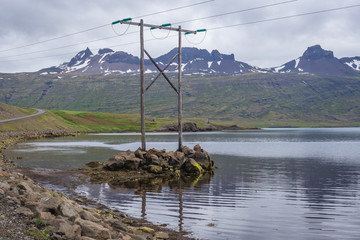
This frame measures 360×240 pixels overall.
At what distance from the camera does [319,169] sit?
43156 millimetres

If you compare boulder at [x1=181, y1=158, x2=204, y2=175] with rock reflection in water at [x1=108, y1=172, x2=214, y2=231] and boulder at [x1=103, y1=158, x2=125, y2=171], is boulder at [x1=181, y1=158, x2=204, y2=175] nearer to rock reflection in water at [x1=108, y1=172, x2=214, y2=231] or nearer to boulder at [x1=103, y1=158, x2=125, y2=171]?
rock reflection in water at [x1=108, y1=172, x2=214, y2=231]

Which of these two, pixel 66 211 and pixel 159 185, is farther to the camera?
pixel 159 185

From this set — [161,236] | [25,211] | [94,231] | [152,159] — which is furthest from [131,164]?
[94,231]

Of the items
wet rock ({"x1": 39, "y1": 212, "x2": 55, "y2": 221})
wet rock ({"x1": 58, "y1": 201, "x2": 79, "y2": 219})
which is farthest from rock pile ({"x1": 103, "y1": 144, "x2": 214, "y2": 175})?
wet rock ({"x1": 39, "y1": 212, "x2": 55, "y2": 221})

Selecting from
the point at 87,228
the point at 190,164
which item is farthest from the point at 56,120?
the point at 87,228

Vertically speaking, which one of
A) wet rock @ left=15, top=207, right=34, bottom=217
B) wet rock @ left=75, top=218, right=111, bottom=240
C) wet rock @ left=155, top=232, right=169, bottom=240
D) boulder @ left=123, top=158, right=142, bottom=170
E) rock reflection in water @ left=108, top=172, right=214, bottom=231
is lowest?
wet rock @ left=155, top=232, right=169, bottom=240

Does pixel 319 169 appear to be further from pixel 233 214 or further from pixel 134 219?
pixel 134 219

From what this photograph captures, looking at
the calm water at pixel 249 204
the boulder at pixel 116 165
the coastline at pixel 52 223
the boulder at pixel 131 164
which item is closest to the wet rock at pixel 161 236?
the coastline at pixel 52 223

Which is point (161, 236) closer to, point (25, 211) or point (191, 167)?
point (25, 211)

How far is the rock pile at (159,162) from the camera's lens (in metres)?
36.3

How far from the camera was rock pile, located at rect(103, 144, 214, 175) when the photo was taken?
119 feet

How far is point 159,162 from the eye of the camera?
37.2 metres

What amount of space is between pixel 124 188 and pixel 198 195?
674 cm

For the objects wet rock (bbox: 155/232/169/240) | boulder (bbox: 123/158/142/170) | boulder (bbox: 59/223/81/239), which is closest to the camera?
boulder (bbox: 59/223/81/239)
